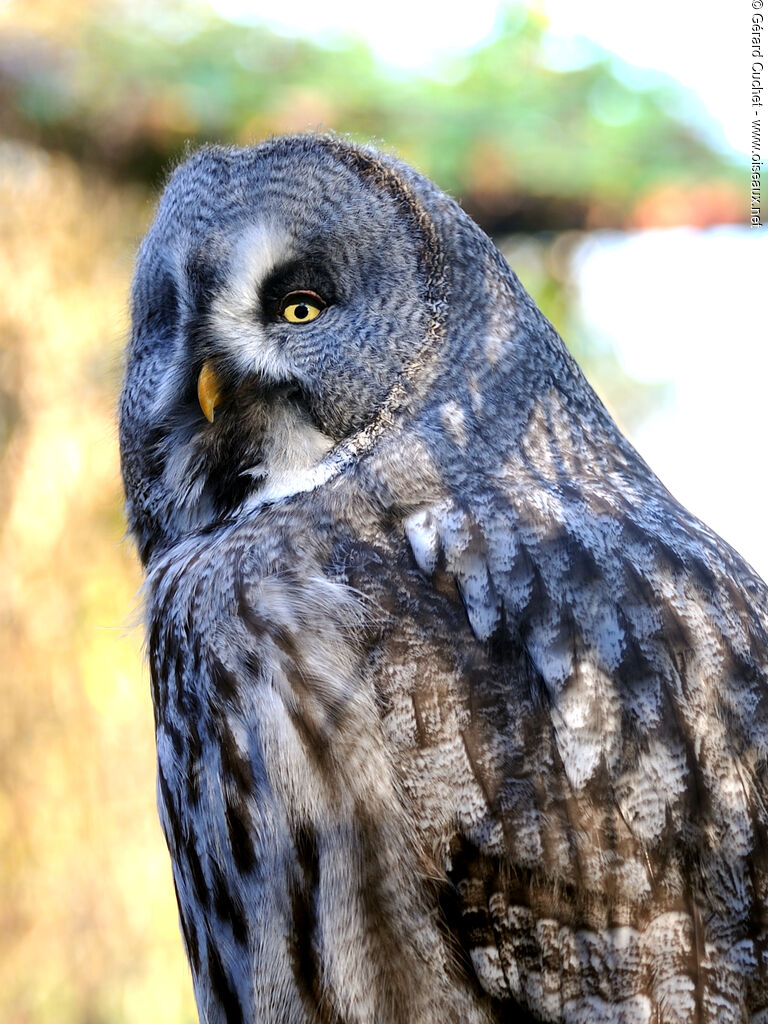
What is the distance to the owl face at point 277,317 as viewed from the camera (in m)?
1.96

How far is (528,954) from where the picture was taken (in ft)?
4.76

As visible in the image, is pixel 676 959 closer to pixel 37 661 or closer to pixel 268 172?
pixel 268 172

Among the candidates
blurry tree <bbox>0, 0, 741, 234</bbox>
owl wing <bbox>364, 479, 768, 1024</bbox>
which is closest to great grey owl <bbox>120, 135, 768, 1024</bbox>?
owl wing <bbox>364, 479, 768, 1024</bbox>

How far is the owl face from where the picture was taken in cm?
196

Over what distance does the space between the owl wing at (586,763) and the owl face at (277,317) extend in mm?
456

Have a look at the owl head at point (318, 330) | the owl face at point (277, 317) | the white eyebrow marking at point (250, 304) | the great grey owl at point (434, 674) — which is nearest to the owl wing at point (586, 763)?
the great grey owl at point (434, 674)

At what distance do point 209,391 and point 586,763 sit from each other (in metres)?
0.99

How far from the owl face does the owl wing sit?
1.49ft

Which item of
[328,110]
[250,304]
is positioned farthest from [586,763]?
[328,110]

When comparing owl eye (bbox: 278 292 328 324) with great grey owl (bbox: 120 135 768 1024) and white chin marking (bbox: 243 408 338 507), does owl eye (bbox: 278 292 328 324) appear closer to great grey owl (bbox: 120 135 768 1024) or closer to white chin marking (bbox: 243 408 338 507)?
great grey owl (bbox: 120 135 768 1024)

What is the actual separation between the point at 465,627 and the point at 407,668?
0.10 meters

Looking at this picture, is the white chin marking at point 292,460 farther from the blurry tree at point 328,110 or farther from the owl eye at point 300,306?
the blurry tree at point 328,110

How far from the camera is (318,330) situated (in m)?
1.98

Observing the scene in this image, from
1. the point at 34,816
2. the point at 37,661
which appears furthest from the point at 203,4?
the point at 34,816
